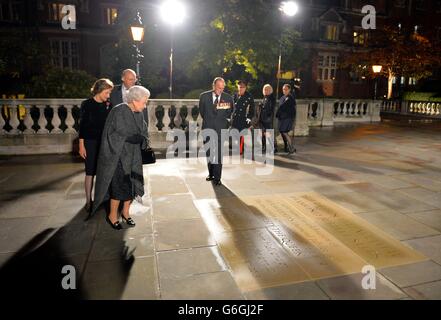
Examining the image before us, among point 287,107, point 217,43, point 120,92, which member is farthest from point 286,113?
point 217,43

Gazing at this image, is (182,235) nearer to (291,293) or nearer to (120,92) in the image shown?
(291,293)

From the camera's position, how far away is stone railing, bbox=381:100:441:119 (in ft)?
72.4

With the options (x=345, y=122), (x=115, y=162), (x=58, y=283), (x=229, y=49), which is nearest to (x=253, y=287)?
(x=58, y=283)

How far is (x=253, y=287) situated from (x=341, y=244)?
1.49 meters

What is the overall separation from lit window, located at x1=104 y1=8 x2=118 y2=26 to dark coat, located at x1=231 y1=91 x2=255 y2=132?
23.5 m

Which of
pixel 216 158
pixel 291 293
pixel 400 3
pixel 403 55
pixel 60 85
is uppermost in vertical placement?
pixel 400 3

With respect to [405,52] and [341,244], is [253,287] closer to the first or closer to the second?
[341,244]

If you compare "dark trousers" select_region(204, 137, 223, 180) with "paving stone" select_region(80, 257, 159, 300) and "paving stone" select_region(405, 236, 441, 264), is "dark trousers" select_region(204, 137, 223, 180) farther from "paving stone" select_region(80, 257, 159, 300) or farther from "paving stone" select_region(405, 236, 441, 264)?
"paving stone" select_region(405, 236, 441, 264)

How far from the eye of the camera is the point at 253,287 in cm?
333

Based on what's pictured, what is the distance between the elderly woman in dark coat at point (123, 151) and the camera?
420 cm

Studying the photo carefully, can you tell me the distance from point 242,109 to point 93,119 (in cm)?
459

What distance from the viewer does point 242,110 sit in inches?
347

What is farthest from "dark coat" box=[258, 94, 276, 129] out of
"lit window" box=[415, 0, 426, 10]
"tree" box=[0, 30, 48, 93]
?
"lit window" box=[415, 0, 426, 10]
